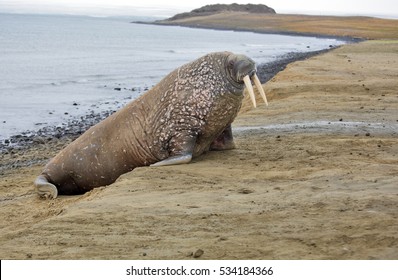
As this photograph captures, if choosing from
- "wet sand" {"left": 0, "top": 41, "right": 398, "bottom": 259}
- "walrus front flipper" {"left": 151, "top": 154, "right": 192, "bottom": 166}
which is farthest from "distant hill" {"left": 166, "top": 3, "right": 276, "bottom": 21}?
"walrus front flipper" {"left": 151, "top": 154, "right": 192, "bottom": 166}

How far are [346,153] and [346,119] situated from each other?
9.92 ft

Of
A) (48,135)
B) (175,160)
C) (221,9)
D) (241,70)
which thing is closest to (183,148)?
(175,160)

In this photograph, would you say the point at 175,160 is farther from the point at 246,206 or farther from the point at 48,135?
the point at 48,135

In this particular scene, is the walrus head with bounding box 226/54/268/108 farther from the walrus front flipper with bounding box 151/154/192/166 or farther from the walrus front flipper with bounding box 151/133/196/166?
the walrus front flipper with bounding box 151/154/192/166

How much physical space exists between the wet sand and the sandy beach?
1cm

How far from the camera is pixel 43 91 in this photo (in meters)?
24.2

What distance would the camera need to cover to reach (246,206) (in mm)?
5398

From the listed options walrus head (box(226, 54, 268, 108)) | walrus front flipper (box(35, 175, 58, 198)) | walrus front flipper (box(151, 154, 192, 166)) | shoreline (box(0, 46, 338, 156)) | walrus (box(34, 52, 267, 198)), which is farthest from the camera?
shoreline (box(0, 46, 338, 156))

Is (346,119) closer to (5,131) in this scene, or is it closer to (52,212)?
(52,212)

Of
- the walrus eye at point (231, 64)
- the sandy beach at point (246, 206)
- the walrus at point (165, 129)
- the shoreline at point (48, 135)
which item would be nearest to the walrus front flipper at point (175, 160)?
the walrus at point (165, 129)

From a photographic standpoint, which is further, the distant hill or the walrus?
the distant hill

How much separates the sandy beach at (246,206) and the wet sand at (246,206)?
11 mm

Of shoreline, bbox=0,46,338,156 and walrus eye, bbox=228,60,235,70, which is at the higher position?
walrus eye, bbox=228,60,235,70

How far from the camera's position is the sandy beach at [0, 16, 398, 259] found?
4.37 metres
